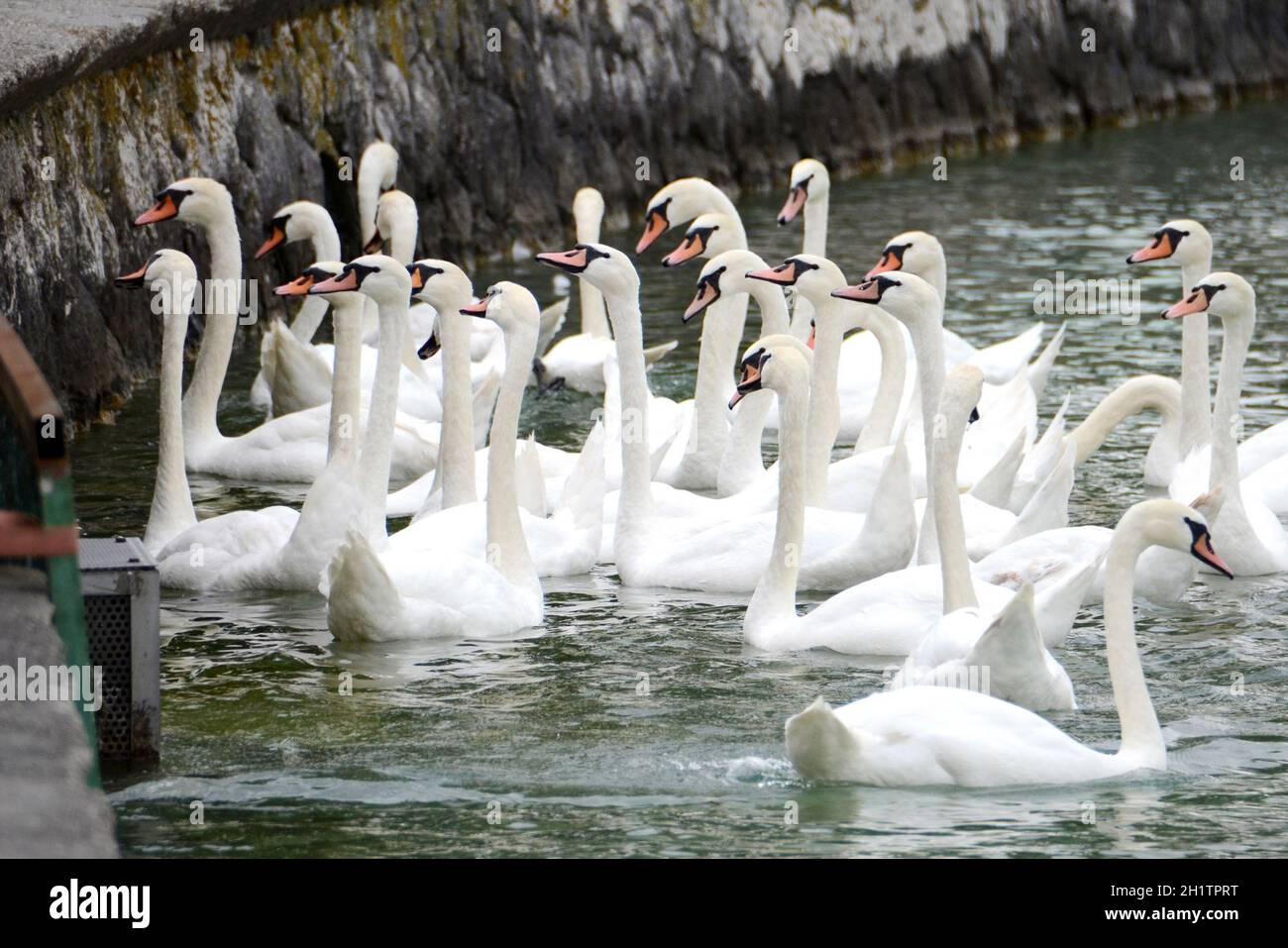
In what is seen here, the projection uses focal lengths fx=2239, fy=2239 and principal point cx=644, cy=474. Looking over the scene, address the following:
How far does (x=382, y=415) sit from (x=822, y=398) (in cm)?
191

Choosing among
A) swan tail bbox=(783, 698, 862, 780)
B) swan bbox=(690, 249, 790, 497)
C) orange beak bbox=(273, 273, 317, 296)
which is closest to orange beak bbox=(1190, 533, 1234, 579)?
swan tail bbox=(783, 698, 862, 780)

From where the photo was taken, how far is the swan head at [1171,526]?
658 cm

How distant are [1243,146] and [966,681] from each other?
57.0 ft

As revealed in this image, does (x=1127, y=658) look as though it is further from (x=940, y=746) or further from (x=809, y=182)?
(x=809, y=182)

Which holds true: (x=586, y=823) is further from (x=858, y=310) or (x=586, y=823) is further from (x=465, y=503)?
(x=858, y=310)

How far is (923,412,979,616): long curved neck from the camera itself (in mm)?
7500

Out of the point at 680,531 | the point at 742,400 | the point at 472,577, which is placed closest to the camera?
the point at 472,577

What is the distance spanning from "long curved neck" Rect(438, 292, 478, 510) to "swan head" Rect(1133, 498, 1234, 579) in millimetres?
3475

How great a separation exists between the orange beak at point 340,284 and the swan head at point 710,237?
2.47 meters

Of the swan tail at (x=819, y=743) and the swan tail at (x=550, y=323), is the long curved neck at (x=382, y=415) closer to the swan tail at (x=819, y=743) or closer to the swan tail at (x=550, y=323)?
the swan tail at (x=819, y=743)

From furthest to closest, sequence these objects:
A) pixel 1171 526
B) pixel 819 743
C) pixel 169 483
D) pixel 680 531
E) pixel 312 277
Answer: pixel 312 277
pixel 680 531
pixel 169 483
pixel 1171 526
pixel 819 743

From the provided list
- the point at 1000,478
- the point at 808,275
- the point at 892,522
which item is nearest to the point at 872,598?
the point at 892,522

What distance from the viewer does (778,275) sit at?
9.72 metres
